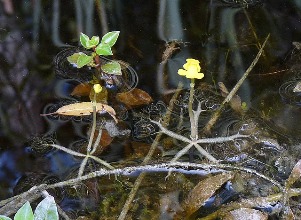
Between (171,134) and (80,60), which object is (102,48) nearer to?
(80,60)

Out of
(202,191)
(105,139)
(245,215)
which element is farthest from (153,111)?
(245,215)

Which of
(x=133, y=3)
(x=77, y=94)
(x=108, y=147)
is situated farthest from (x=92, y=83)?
(x=133, y=3)

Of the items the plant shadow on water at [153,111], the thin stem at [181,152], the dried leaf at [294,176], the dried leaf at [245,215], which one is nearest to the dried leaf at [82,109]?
the plant shadow on water at [153,111]

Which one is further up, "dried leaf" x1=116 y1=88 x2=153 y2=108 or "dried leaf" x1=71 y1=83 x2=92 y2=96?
"dried leaf" x1=71 y1=83 x2=92 y2=96

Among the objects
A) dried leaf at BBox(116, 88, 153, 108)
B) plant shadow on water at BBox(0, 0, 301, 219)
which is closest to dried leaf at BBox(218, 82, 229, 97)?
plant shadow on water at BBox(0, 0, 301, 219)

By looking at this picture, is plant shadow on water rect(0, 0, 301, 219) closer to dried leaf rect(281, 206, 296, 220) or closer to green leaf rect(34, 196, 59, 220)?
dried leaf rect(281, 206, 296, 220)

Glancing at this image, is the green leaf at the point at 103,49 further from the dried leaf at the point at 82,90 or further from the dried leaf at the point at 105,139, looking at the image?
the dried leaf at the point at 105,139

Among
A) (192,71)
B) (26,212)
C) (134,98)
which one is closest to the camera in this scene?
(26,212)
